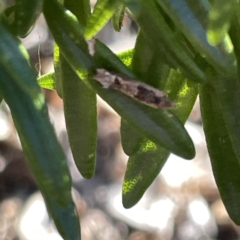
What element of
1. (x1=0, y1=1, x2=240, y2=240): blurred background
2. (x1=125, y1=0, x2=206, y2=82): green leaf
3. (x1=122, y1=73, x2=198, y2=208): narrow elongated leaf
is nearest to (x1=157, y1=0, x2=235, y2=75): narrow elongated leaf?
(x1=125, y1=0, x2=206, y2=82): green leaf

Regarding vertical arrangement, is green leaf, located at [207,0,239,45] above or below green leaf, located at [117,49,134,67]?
above

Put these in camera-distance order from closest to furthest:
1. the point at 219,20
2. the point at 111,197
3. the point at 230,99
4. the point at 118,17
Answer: the point at 219,20 < the point at 230,99 < the point at 118,17 < the point at 111,197

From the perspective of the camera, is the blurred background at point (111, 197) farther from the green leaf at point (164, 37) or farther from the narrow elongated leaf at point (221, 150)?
the green leaf at point (164, 37)

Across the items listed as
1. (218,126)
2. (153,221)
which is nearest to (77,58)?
(218,126)

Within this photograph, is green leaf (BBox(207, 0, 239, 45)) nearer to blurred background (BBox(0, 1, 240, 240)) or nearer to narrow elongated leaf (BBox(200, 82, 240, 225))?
narrow elongated leaf (BBox(200, 82, 240, 225))

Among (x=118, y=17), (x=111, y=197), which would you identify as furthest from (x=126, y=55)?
(x=111, y=197)

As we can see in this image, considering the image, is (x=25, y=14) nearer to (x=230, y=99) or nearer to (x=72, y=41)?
(x=72, y=41)
